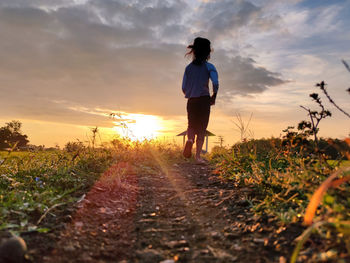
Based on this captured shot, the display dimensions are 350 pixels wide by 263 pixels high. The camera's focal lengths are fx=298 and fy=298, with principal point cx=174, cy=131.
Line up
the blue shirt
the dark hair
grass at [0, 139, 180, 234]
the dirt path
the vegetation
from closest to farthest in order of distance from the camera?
the vegetation
the dirt path
grass at [0, 139, 180, 234]
the blue shirt
the dark hair

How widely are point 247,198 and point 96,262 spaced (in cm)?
201

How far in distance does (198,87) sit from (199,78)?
236 millimetres

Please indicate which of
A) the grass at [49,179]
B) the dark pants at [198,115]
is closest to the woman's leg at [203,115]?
the dark pants at [198,115]

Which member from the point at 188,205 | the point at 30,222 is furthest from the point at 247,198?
the point at 30,222

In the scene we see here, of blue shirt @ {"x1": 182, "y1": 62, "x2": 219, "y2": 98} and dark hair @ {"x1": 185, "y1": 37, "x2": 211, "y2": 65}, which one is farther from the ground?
dark hair @ {"x1": 185, "y1": 37, "x2": 211, "y2": 65}

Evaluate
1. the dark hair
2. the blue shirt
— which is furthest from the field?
the dark hair

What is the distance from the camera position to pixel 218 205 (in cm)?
368

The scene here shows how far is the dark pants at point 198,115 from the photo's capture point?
7707 millimetres

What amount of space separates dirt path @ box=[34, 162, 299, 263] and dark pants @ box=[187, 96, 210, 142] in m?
3.30

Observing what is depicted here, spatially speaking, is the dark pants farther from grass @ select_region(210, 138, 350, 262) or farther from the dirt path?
the dirt path

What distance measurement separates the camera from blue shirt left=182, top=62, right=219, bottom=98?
7.63 m

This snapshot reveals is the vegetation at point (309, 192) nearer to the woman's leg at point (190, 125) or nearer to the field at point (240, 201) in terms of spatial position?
the field at point (240, 201)

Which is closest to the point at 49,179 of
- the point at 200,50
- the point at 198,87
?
the point at 198,87

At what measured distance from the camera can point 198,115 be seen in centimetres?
777
